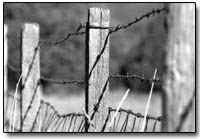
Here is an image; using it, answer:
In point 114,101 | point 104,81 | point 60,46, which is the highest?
point 60,46

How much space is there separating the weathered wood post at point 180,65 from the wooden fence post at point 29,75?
2.28 metres

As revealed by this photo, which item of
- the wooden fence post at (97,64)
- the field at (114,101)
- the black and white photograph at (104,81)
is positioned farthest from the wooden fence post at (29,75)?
the field at (114,101)

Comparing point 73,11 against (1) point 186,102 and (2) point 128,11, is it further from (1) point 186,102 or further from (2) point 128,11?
(1) point 186,102

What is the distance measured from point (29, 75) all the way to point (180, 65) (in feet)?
7.71

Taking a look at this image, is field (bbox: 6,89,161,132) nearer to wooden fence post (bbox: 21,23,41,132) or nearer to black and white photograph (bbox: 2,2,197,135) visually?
black and white photograph (bbox: 2,2,197,135)

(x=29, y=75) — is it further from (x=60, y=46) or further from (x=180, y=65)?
(x=60, y=46)

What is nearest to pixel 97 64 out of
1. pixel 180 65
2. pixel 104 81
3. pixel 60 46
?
pixel 104 81

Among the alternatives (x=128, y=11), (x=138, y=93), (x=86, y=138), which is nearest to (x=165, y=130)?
(x=86, y=138)

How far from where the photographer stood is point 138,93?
15523 mm

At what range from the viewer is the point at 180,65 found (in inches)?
62.6

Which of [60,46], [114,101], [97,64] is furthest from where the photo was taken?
[114,101]

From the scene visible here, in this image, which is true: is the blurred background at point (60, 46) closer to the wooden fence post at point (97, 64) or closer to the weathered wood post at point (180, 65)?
the wooden fence post at point (97, 64)

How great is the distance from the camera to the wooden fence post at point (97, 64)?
2518 millimetres

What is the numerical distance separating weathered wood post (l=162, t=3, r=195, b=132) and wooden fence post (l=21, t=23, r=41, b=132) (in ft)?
7.49
